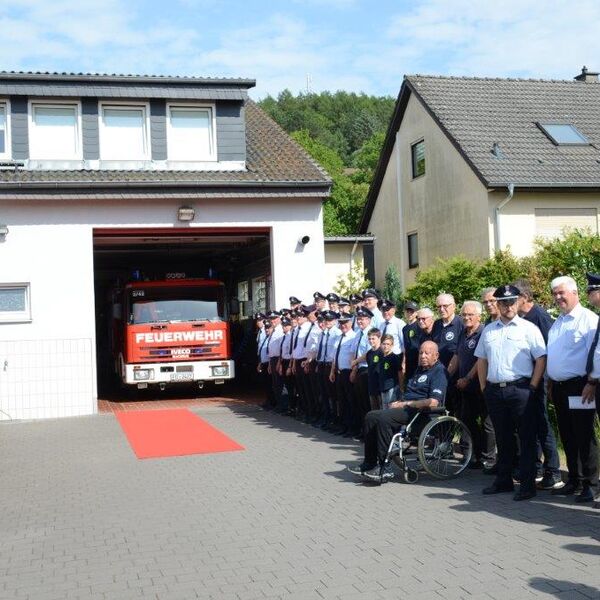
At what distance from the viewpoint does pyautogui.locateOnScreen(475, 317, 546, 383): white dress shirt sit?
8.30 metres

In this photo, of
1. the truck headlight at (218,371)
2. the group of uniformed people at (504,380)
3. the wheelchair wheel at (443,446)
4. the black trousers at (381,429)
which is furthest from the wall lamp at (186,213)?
the wheelchair wheel at (443,446)

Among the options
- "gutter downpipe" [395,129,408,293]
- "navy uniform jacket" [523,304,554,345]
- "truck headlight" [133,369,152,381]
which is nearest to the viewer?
"navy uniform jacket" [523,304,554,345]

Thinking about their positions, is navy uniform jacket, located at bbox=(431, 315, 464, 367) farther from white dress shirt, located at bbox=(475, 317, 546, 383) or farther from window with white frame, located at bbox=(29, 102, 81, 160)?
window with white frame, located at bbox=(29, 102, 81, 160)

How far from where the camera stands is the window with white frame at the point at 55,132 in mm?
18812

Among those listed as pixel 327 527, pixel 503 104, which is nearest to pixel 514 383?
pixel 327 527

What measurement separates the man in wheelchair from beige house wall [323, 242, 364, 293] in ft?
64.3

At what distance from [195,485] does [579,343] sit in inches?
172

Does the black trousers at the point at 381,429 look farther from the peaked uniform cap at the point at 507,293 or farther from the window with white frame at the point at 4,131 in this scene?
the window with white frame at the point at 4,131

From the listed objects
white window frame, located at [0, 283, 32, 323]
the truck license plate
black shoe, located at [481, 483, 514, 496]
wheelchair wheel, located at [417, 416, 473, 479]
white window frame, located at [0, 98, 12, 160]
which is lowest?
black shoe, located at [481, 483, 514, 496]

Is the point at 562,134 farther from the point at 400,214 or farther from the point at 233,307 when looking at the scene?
the point at 233,307

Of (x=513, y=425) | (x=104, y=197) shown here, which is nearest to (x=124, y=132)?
(x=104, y=197)

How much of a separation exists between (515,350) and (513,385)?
1.11ft

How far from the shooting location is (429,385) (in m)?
9.53

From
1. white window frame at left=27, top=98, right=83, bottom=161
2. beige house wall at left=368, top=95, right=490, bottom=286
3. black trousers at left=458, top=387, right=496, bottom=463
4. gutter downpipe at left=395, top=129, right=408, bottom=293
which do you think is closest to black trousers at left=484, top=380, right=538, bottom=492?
black trousers at left=458, top=387, right=496, bottom=463
